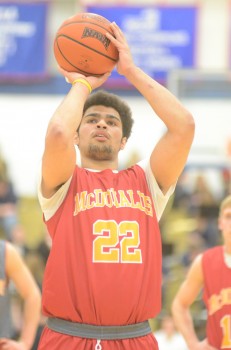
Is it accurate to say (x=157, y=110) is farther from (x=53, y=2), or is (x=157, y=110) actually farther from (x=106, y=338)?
(x=53, y=2)

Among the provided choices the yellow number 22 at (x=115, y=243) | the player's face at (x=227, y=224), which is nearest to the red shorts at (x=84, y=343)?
the yellow number 22 at (x=115, y=243)

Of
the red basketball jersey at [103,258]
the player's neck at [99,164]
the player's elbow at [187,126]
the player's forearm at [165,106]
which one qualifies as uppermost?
the player's forearm at [165,106]

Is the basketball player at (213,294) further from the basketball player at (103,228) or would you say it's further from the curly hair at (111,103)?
the curly hair at (111,103)

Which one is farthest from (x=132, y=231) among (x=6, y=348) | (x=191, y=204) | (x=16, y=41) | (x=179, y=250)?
(x=16, y=41)

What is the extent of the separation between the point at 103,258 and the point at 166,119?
77 centimetres

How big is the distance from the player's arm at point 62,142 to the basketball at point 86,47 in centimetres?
15

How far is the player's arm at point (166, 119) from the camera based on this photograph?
13.5 feet

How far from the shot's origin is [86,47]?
420cm

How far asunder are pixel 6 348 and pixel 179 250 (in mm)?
6021

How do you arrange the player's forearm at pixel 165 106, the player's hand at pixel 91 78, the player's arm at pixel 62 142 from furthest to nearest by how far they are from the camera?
the player's hand at pixel 91 78, the player's forearm at pixel 165 106, the player's arm at pixel 62 142

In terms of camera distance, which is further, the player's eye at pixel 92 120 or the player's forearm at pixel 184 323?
the player's forearm at pixel 184 323

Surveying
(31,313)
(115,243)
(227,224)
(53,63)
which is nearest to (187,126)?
(115,243)

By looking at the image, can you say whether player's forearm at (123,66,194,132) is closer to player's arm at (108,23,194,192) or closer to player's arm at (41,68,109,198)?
player's arm at (108,23,194,192)

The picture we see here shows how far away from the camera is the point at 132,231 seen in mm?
4062
